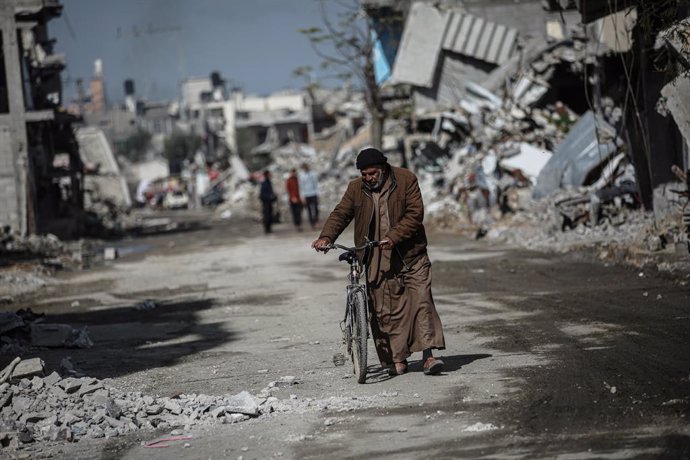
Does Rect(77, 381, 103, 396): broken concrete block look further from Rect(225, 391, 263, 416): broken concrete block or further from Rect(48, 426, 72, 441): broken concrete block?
Rect(225, 391, 263, 416): broken concrete block

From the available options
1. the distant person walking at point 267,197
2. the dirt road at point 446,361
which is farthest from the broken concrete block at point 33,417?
the distant person walking at point 267,197

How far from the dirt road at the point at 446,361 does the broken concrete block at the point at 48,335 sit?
12.2 inches

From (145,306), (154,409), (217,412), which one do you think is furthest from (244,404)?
(145,306)

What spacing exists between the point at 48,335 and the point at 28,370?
3238mm

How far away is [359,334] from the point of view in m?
8.32

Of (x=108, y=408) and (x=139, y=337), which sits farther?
(x=139, y=337)

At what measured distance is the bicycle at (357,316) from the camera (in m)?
8.23

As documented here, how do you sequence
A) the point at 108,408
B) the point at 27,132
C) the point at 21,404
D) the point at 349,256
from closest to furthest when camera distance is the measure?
the point at 108,408 < the point at 21,404 < the point at 349,256 < the point at 27,132

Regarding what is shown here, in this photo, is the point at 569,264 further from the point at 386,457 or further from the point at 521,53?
the point at 521,53

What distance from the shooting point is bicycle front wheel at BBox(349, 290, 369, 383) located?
821cm

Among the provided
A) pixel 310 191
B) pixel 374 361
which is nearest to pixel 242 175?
pixel 310 191

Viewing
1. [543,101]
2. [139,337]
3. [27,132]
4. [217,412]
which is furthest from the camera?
[27,132]

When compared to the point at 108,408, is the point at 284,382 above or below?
below

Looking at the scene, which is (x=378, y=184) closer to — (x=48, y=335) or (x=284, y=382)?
(x=284, y=382)
